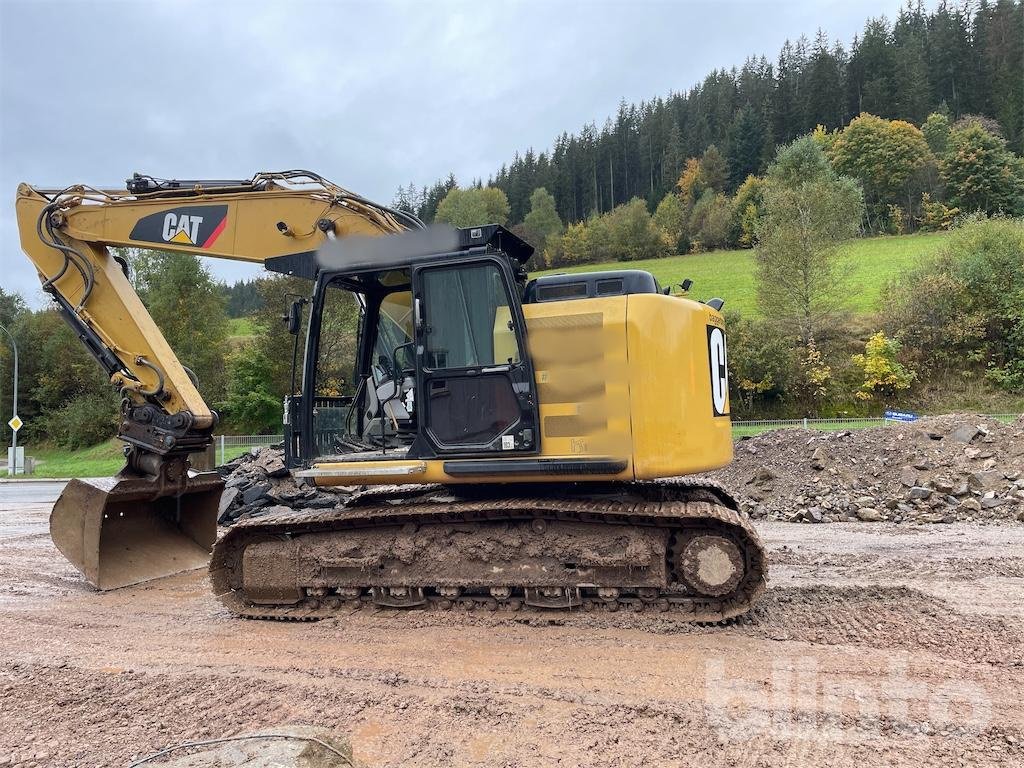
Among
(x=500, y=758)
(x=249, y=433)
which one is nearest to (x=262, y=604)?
(x=500, y=758)

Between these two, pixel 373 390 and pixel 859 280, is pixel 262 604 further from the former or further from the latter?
pixel 859 280

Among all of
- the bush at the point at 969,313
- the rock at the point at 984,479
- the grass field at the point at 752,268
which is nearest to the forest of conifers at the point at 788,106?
the grass field at the point at 752,268

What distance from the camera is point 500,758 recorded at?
3203mm

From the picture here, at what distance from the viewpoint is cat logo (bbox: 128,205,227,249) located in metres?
6.58

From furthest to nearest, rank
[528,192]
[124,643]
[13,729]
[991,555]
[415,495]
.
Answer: [528,192]
[991,555]
[415,495]
[124,643]
[13,729]

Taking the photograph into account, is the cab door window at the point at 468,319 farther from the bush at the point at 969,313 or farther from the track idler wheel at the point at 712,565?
the bush at the point at 969,313

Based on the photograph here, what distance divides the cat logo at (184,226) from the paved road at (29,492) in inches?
470

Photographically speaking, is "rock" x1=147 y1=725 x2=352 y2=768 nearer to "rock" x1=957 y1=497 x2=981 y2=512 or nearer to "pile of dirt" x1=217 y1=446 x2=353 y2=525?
"pile of dirt" x1=217 y1=446 x2=353 y2=525

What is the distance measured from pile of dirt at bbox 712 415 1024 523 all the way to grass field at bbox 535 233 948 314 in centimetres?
1720

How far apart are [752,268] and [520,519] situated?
4112 centimetres

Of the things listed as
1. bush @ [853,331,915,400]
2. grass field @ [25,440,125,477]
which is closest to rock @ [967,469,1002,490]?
bush @ [853,331,915,400]

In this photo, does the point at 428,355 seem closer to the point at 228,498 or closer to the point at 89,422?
the point at 228,498

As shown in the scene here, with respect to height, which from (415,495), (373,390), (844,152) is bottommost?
(415,495)

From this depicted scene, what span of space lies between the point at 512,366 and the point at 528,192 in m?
84.6
